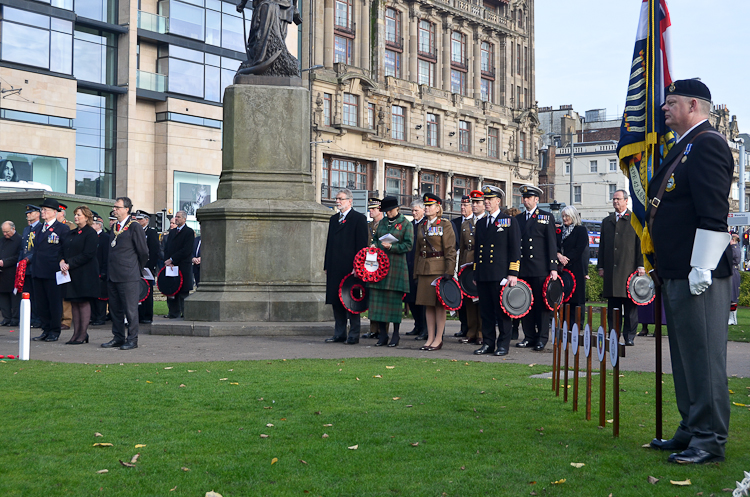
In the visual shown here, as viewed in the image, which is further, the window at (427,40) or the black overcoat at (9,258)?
the window at (427,40)

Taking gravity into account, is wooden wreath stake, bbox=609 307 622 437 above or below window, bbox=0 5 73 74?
below

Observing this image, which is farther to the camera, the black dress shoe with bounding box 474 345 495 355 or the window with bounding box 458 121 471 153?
the window with bounding box 458 121 471 153

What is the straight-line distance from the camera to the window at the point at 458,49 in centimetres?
7431

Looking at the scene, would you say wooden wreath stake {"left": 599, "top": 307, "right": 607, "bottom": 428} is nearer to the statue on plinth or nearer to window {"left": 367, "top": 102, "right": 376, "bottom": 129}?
the statue on plinth

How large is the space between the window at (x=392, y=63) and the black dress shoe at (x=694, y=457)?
208 ft

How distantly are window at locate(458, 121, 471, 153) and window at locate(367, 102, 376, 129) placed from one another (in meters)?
10.7

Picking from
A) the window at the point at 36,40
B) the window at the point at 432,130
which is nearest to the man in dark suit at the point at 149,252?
the window at the point at 36,40

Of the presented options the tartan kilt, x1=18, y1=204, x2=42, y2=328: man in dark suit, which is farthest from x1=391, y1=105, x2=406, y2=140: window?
the tartan kilt

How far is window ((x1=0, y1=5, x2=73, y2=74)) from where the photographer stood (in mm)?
40031

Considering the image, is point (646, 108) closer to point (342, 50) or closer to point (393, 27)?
point (342, 50)

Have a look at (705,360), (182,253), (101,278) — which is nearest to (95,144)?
(182,253)

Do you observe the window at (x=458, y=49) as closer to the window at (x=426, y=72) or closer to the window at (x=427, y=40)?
the window at (x=427, y=40)

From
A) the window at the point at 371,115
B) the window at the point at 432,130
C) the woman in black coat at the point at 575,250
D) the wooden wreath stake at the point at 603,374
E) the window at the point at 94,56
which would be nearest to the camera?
the wooden wreath stake at the point at 603,374

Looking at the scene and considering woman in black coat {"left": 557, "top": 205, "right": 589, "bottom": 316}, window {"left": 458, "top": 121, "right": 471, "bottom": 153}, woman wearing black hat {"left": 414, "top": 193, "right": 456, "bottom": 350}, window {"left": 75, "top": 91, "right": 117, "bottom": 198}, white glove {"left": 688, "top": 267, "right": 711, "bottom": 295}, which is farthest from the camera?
window {"left": 458, "top": 121, "right": 471, "bottom": 153}
